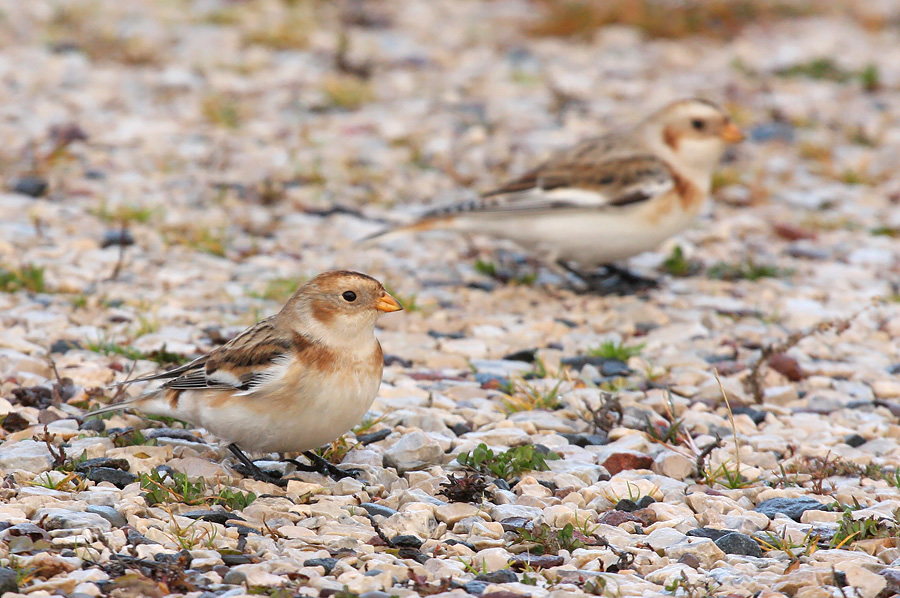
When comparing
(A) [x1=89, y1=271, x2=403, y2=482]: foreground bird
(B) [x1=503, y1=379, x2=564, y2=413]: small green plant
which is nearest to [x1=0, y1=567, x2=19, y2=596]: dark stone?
(A) [x1=89, y1=271, x2=403, y2=482]: foreground bird

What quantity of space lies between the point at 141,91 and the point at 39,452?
18.1 ft

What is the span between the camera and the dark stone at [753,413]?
464 centimetres

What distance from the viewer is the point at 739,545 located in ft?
11.1

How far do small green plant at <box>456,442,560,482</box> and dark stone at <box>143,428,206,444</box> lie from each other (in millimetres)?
1024

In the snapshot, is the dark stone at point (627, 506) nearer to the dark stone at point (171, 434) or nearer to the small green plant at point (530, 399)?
the small green plant at point (530, 399)

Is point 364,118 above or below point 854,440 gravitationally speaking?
above

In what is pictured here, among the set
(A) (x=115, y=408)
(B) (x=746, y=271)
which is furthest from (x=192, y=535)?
(B) (x=746, y=271)

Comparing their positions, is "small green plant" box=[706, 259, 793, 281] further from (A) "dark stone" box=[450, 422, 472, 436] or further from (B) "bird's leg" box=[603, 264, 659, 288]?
(A) "dark stone" box=[450, 422, 472, 436]

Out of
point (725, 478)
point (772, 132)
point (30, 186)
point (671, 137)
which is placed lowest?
point (725, 478)

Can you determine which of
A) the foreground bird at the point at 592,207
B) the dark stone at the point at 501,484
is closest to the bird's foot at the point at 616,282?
the foreground bird at the point at 592,207

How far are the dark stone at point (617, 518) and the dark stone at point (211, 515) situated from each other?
1.16 metres

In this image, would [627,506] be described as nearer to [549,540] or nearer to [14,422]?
[549,540]

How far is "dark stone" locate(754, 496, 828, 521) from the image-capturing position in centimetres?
366

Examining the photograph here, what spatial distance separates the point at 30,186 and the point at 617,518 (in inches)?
183
